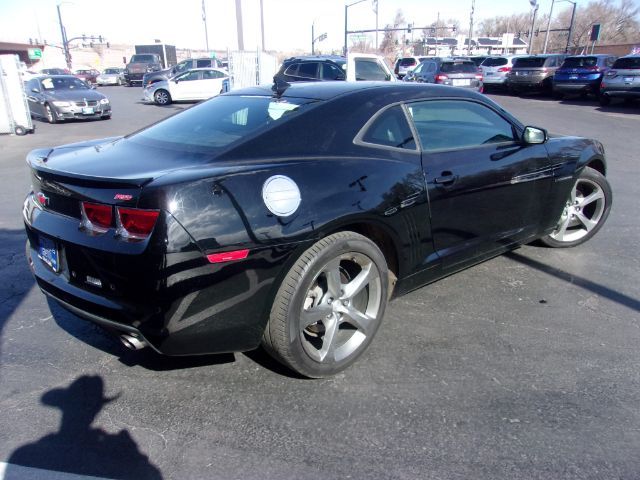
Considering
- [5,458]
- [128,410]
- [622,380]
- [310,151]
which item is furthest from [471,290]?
[5,458]

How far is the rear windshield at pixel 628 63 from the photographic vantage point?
1734 centimetres

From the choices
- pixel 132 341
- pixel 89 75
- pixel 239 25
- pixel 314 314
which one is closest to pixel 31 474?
pixel 132 341

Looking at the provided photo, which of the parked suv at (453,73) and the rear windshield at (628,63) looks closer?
the rear windshield at (628,63)

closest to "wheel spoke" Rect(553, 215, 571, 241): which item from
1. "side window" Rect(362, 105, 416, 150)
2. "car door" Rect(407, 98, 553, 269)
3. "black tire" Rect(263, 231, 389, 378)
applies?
"car door" Rect(407, 98, 553, 269)

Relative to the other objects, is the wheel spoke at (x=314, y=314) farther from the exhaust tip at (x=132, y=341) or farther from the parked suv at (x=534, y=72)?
the parked suv at (x=534, y=72)

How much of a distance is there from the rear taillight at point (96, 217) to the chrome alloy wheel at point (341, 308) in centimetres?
105

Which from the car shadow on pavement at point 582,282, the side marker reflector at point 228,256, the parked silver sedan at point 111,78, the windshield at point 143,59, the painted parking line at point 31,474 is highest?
the side marker reflector at point 228,256

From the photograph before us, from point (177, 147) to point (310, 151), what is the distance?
2.61 ft

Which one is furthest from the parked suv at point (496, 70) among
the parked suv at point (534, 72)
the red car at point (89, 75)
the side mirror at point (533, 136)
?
the red car at point (89, 75)

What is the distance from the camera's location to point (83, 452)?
2.35m

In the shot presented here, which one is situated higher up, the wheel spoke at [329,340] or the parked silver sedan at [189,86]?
the wheel spoke at [329,340]

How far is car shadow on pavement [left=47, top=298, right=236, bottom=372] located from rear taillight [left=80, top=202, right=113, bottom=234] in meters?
0.69

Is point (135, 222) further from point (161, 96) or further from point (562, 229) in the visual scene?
point (161, 96)

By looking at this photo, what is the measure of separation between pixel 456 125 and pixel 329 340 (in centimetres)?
198
